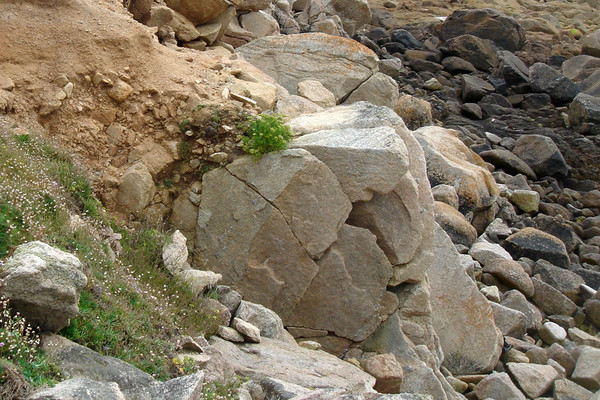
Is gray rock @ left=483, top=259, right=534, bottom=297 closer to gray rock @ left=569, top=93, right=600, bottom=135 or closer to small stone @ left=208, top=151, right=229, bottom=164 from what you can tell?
small stone @ left=208, top=151, right=229, bottom=164

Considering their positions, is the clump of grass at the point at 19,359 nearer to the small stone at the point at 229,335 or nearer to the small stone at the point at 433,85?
the small stone at the point at 229,335

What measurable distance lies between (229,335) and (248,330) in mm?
164

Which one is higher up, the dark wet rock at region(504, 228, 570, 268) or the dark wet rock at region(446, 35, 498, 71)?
the dark wet rock at region(504, 228, 570, 268)

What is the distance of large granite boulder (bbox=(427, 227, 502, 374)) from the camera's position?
8.94m

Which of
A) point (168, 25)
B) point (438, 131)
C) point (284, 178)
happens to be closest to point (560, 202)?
point (438, 131)

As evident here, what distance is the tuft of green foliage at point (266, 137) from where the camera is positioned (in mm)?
6703

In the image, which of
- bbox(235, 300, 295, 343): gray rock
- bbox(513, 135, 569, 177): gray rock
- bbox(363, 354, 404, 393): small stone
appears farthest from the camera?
bbox(513, 135, 569, 177): gray rock

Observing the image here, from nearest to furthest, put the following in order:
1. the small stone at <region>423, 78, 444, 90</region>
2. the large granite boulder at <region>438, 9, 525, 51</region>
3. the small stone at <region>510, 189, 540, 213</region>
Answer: the small stone at <region>510, 189, 540, 213</region> < the small stone at <region>423, 78, 444, 90</region> < the large granite boulder at <region>438, 9, 525, 51</region>

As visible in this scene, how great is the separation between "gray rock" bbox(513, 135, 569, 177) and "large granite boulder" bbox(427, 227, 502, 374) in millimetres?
10641

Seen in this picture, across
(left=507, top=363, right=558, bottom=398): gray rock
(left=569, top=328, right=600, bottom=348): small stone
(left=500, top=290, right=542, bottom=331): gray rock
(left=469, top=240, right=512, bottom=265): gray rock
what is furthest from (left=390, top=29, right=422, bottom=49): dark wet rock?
(left=507, top=363, right=558, bottom=398): gray rock

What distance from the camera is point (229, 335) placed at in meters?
5.32

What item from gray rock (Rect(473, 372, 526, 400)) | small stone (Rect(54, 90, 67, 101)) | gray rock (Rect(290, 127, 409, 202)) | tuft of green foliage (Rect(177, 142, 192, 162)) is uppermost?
small stone (Rect(54, 90, 67, 101))

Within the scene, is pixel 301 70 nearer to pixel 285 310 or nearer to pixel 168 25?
pixel 168 25

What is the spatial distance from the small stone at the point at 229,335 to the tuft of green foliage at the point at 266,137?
192cm
